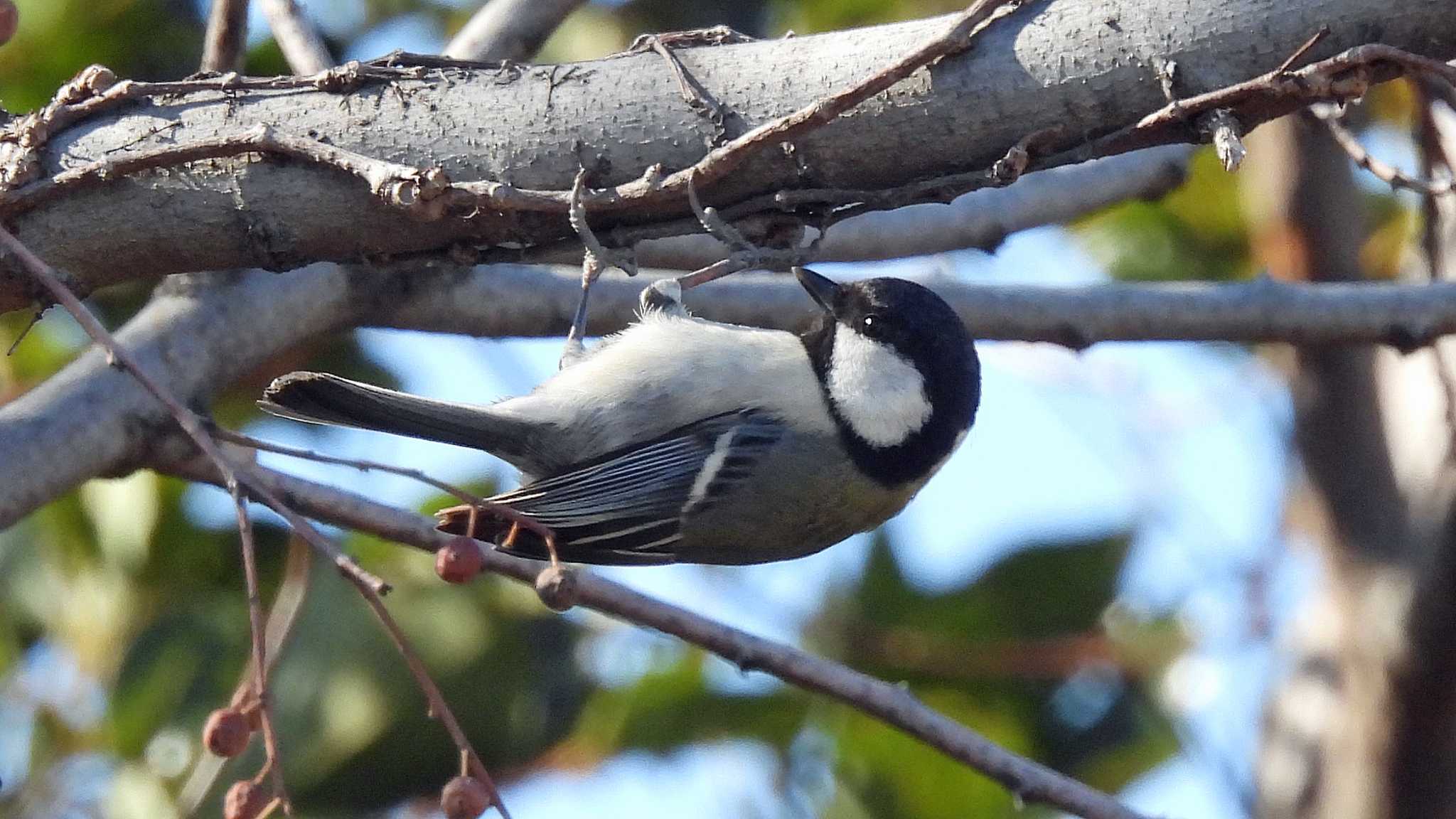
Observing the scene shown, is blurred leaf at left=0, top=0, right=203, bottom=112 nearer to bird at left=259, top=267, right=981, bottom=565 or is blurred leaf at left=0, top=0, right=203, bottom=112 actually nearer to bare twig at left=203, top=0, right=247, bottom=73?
bare twig at left=203, top=0, right=247, bottom=73

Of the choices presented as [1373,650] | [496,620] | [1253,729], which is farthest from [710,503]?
[1253,729]

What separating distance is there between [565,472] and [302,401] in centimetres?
42

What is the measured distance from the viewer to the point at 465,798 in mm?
1690

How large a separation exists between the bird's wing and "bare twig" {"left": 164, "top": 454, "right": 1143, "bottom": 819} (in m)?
0.10

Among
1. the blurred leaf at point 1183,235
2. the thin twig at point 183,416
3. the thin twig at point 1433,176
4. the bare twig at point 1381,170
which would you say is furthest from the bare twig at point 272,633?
the blurred leaf at point 1183,235

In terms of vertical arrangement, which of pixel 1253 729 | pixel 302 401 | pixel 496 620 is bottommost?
pixel 1253 729

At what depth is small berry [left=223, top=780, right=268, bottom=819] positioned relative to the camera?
1682mm

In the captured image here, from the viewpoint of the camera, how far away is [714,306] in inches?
108

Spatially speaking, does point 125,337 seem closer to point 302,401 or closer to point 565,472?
point 302,401

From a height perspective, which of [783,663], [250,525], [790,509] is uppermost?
[250,525]

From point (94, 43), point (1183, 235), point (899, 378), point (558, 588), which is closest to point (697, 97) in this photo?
point (558, 588)

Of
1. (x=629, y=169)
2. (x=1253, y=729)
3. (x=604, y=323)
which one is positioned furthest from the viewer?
(x=1253, y=729)

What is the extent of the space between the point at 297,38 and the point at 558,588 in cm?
127

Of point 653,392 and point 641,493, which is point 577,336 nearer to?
point 653,392
